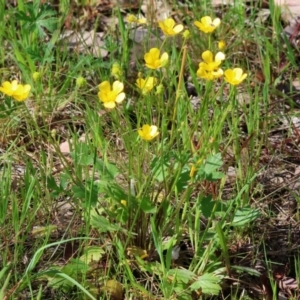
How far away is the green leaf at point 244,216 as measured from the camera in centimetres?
178

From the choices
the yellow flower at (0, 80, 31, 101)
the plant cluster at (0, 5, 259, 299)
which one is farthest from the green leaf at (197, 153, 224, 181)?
the yellow flower at (0, 80, 31, 101)

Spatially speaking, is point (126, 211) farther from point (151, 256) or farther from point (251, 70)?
point (251, 70)

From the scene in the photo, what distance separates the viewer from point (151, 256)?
1852 mm

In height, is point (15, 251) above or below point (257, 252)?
above

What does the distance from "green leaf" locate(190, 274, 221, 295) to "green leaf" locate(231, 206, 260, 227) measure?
0.15 metres

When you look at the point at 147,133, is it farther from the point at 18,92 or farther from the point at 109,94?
the point at 18,92

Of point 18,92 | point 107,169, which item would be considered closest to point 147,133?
point 107,169

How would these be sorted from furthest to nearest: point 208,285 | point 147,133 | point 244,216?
point 244,216, point 208,285, point 147,133

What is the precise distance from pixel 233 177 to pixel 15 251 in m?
0.72

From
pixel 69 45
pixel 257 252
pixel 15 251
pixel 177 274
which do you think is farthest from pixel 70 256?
pixel 69 45

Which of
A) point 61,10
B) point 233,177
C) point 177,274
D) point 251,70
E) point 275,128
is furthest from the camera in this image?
point 61,10

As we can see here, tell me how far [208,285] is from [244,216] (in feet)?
0.69

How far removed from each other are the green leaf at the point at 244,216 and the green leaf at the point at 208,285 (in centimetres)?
15

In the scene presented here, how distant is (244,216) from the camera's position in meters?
1.80
